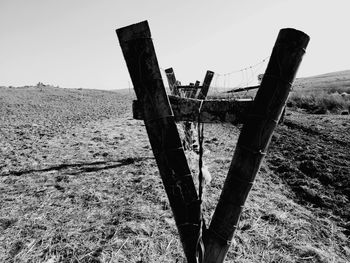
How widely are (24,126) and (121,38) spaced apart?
11.1 meters

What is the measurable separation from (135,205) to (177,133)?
278 cm

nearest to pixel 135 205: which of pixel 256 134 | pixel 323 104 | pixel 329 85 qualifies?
pixel 256 134

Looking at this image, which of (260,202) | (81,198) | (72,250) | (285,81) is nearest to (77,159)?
(81,198)

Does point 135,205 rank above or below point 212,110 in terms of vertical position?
below

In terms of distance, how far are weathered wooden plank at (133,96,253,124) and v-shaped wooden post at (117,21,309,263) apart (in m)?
0.12

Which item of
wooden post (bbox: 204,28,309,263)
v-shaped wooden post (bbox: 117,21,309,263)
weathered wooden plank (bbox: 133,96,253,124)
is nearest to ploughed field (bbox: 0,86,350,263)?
wooden post (bbox: 204,28,309,263)

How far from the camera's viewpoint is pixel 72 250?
9.44ft

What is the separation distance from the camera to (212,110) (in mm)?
1764

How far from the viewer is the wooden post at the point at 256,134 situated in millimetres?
1427

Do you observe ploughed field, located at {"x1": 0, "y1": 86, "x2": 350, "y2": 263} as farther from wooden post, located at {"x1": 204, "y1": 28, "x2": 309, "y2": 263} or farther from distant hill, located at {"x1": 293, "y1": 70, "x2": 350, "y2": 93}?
distant hill, located at {"x1": 293, "y1": 70, "x2": 350, "y2": 93}

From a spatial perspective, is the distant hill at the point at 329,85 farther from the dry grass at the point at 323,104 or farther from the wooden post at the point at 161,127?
the wooden post at the point at 161,127

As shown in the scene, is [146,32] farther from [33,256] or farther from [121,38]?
[33,256]

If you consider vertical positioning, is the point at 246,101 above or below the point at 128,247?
above

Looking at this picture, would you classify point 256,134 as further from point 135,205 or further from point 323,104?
point 323,104
